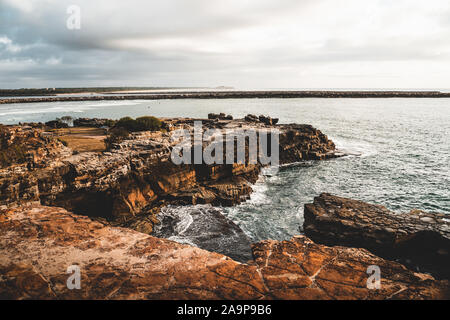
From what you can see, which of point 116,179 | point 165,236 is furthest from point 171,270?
point 116,179

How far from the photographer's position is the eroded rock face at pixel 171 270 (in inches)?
171

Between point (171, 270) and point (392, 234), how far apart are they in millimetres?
10052

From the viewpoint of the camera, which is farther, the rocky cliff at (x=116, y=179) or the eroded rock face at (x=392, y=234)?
the rocky cliff at (x=116, y=179)

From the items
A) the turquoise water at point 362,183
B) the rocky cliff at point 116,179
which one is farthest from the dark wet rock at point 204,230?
the rocky cliff at point 116,179

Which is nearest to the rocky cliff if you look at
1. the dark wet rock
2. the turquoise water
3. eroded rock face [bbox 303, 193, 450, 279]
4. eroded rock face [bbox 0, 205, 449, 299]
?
the dark wet rock

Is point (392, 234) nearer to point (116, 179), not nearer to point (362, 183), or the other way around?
point (362, 183)

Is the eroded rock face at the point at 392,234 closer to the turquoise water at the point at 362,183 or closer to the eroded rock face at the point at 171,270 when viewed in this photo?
the turquoise water at the point at 362,183

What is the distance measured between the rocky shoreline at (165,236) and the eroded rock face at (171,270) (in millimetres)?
24

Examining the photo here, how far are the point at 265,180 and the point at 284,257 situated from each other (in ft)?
53.7

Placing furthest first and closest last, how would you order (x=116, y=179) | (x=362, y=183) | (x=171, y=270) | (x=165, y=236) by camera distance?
(x=362, y=183), (x=116, y=179), (x=165, y=236), (x=171, y=270)

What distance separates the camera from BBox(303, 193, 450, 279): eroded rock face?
31.5 ft

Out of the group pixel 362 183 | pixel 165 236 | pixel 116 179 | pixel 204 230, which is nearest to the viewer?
pixel 165 236

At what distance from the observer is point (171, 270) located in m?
4.98
